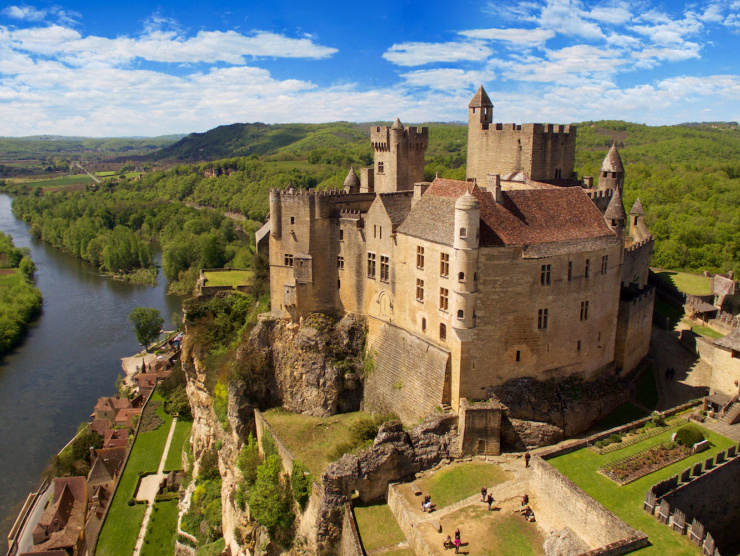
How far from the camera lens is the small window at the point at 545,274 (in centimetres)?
2639

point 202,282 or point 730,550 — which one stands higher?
point 202,282

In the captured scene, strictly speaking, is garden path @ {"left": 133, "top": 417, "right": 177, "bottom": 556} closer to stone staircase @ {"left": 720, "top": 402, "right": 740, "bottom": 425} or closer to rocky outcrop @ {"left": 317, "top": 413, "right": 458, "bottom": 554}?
rocky outcrop @ {"left": 317, "top": 413, "right": 458, "bottom": 554}

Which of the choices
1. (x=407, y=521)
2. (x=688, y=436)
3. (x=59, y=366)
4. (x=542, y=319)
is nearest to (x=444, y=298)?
(x=542, y=319)

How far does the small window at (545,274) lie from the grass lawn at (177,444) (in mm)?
30324

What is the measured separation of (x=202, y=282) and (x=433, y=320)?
27.1 metres

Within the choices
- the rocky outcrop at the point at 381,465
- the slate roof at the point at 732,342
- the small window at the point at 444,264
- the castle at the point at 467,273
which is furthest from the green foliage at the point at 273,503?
the slate roof at the point at 732,342

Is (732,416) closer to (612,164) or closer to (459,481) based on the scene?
(459,481)

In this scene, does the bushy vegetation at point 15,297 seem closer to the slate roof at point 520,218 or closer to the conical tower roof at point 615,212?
the slate roof at point 520,218

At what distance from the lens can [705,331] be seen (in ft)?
122

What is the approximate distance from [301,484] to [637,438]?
14.7 meters

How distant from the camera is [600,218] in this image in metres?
29.3

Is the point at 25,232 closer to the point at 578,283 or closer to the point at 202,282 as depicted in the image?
the point at 202,282

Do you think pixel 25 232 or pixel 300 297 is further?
pixel 25 232

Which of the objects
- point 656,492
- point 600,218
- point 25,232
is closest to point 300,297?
point 600,218
